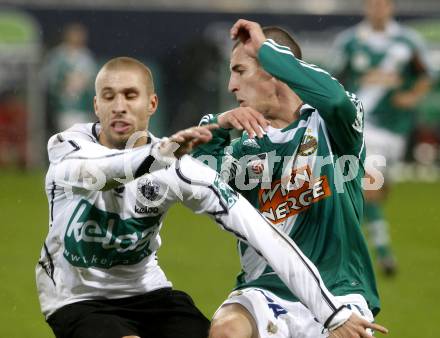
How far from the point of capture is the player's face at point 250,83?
489 centimetres

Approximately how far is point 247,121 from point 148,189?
1.88ft

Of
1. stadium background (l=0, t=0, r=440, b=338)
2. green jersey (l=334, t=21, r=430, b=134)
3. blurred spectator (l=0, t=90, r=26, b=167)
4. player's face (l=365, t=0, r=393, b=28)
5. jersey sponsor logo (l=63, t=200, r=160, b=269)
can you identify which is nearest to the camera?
jersey sponsor logo (l=63, t=200, r=160, b=269)

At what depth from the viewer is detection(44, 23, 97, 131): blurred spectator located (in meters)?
17.8

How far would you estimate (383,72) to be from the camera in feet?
36.1

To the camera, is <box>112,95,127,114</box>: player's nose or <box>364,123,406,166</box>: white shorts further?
<box>364,123,406,166</box>: white shorts

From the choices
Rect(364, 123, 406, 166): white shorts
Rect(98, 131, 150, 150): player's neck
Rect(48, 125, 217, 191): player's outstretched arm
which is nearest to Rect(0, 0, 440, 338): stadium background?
Rect(364, 123, 406, 166): white shorts

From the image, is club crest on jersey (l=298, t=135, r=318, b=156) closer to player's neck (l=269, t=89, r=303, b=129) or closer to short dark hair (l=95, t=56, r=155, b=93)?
player's neck (l=269, t=89, r=303, b=129)

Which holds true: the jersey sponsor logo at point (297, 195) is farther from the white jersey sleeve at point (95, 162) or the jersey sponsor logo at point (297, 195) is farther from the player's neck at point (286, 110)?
the white jersey sleeve at point (95, 162)

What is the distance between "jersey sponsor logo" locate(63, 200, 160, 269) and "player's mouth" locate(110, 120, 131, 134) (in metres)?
0.39

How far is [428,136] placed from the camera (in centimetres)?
1880

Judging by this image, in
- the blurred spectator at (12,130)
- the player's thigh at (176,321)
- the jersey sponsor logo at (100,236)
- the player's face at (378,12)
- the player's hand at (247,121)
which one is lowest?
the player's thigh at (176,321)

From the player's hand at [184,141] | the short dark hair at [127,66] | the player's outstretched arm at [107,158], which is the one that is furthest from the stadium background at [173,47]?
the player's hand at [184,141]

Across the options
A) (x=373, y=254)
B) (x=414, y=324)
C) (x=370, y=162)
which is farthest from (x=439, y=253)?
(x=414, y=324)

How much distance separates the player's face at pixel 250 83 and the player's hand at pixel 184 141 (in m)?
0.90
